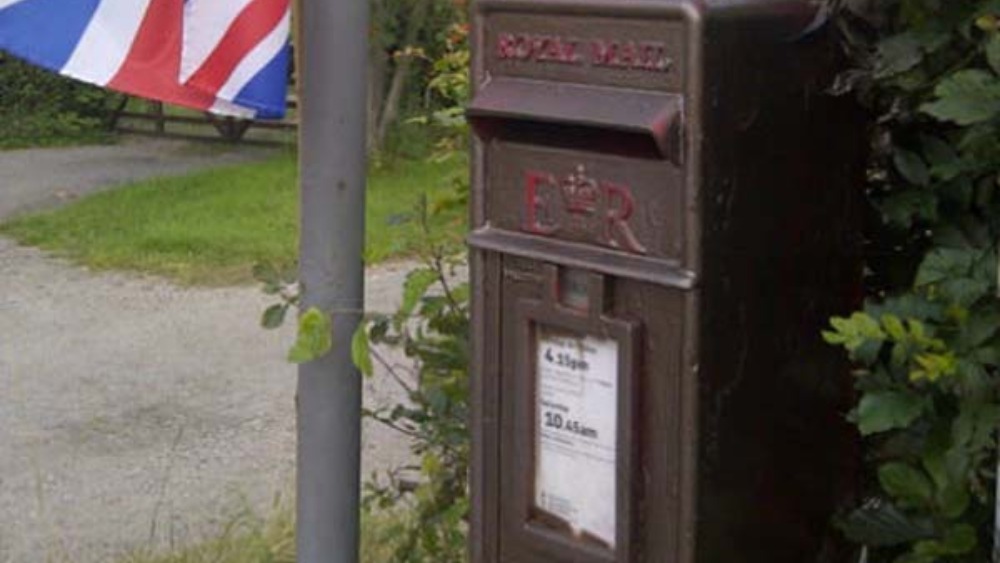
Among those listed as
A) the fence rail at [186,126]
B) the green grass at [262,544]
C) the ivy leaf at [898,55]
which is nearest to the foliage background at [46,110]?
the fence rail at [186,126]

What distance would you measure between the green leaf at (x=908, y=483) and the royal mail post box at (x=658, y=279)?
15cm

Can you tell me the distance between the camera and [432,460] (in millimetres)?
3570

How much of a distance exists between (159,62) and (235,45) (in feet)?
0.41

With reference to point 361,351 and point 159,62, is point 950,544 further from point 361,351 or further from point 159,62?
point 159,62

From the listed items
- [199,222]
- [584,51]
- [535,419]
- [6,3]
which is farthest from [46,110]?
[584,51]

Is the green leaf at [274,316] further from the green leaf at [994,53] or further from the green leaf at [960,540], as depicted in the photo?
the green leaf at [994,53]

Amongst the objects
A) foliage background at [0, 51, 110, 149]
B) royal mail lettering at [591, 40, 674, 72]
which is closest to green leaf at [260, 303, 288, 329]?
royal mail lettering at [591, 40, 674, 72]

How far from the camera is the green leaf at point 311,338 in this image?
2939 millimetres

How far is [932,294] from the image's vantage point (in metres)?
2.50

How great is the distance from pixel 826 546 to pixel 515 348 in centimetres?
55

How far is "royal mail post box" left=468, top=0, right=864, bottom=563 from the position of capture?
2.43 metres

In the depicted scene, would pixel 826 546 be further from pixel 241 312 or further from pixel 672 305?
pixel 241 312

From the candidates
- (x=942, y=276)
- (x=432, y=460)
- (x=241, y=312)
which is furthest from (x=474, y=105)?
(x=241, y=312)

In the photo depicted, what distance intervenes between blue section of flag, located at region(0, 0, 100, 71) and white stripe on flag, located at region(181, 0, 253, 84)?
15 cm
